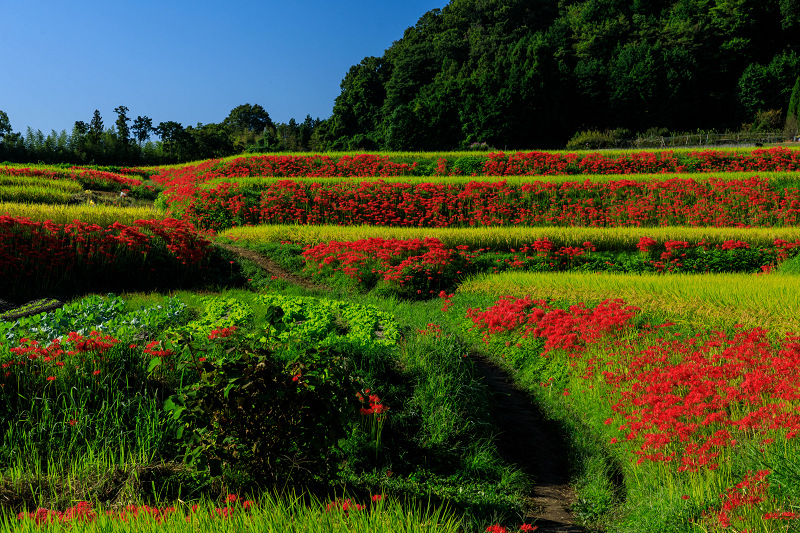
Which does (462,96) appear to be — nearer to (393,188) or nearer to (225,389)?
(393,188)

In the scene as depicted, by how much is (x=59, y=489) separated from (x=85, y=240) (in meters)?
9.02

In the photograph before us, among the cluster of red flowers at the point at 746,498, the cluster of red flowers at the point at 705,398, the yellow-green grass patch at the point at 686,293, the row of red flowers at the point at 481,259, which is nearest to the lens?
the cluster of red flowers at the point at 746,498

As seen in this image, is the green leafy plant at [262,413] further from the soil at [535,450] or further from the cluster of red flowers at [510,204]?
the cluster of red flowers at [510,204]

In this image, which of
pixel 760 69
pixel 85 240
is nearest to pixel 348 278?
pixel 85 240

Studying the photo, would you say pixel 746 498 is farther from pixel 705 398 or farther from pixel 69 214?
pixel 69 214

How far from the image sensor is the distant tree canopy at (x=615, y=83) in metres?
56.8

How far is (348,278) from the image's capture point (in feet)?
44.6

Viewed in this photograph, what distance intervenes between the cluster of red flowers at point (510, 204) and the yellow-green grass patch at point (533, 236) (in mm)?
3228

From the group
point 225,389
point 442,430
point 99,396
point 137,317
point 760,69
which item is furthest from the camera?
point 760,69

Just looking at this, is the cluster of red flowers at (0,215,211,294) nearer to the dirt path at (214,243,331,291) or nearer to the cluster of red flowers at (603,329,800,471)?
the dirt path at (214,243,331,291)

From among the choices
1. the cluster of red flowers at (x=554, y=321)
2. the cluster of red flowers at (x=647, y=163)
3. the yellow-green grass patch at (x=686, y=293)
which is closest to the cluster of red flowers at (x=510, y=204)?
the cluster of red flowers at (x=647, y=163)

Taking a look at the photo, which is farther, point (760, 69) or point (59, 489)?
point (760, 69)

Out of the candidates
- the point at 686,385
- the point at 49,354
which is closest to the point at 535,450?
the point at 686,385

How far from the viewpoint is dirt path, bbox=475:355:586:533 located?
5.05 meters
